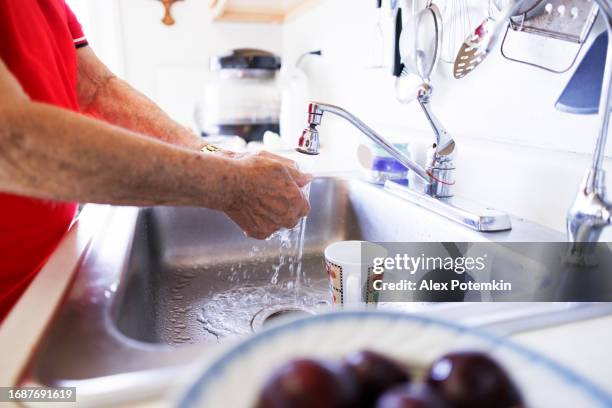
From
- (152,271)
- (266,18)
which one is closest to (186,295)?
(152,271)

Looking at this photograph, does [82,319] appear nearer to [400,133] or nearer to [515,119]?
[515,119]

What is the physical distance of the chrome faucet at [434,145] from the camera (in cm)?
69

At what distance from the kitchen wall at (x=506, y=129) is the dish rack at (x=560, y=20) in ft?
0.05

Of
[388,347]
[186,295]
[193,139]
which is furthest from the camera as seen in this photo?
[193,139]

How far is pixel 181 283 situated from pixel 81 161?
0.45 meters

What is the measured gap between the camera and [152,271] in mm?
781

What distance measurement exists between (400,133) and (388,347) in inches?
31.1

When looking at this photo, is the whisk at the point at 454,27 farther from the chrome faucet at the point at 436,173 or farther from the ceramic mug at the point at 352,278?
the ceramic mug at the point at 352,278

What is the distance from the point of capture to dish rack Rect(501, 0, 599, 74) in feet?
1.77

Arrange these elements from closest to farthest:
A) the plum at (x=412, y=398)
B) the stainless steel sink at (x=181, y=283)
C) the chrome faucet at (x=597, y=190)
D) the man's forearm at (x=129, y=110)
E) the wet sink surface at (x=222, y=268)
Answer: the plum at (x=412, y=398) → the stainless steel sink at (x=181, y=283) → the chrome faucet at (x=597, y=190) → the wet sink surface at (x=222, y=268) → the man's forearm at (x=129, y=110)

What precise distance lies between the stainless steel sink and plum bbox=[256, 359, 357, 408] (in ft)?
0.49

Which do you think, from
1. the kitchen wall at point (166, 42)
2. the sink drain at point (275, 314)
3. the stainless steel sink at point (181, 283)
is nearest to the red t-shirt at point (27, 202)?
the stainless steel sink at point (181, 283)

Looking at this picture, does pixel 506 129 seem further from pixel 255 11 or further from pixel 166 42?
pixel 166 42

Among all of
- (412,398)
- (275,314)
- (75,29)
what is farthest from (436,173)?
(75,29)
